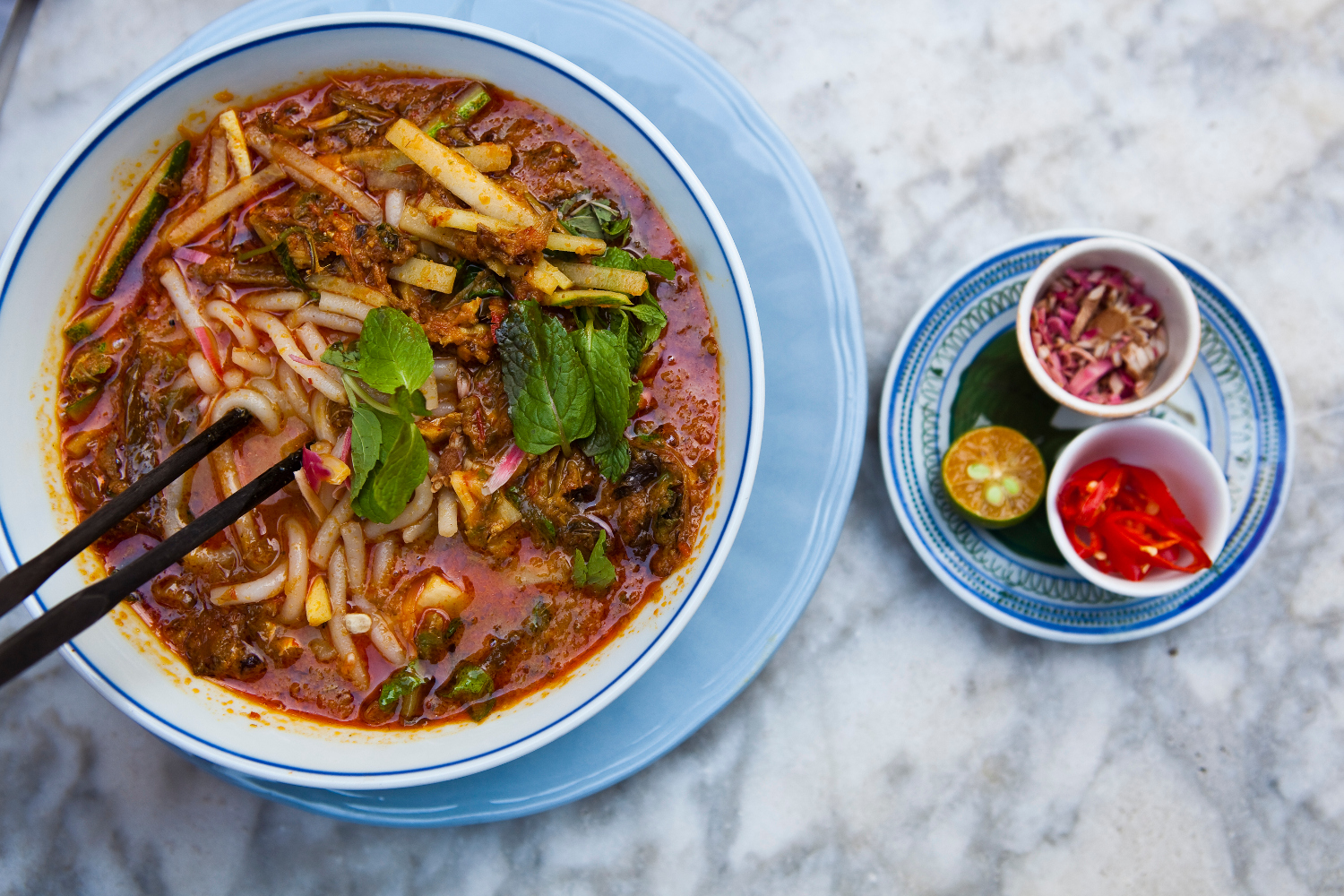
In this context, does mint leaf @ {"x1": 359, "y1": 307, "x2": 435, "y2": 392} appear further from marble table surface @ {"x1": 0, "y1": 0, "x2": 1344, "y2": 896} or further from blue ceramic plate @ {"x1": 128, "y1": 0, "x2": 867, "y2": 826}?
marble table surface @ {"x1": 0, "y1": 0, "x2": 1344, "y2": 896}

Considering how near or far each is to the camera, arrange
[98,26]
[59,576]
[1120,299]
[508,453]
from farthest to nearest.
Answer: [98,26] → [1120,299] → [508,453] → [59,576]

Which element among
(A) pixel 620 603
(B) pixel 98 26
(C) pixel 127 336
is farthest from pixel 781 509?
(B) pixel 98 26

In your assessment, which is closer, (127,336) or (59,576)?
(59,576)

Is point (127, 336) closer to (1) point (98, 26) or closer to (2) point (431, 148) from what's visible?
(2) point (431, 148)

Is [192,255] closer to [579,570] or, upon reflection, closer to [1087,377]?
[579,570]

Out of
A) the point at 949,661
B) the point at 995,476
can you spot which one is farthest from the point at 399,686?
the point at 995,476
